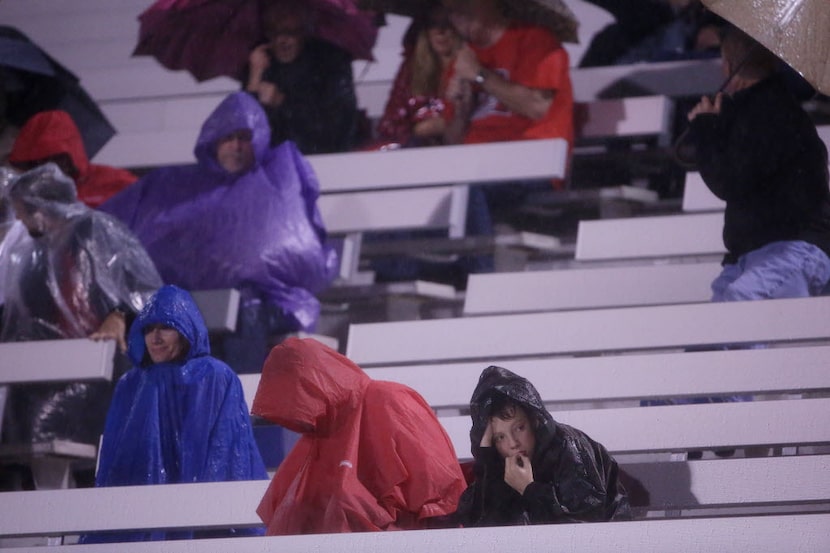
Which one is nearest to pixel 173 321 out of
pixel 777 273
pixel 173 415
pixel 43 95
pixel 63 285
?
pixel 173 415

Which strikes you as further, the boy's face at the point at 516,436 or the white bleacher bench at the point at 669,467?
the white bleacher bench at the point at 669,467

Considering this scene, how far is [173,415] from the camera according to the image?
14.4ft

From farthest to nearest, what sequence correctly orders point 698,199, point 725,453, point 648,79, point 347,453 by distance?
point 648,79
point 698,199
point 725,453
point 347,453

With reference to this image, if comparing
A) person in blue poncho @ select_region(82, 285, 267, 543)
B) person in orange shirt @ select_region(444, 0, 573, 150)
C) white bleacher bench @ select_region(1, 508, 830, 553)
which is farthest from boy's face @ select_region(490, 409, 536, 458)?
person in orange shirt @ select_region(444, 0, 573, 150)

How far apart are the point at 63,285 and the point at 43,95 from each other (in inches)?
52.9

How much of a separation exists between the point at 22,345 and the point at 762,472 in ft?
6.71

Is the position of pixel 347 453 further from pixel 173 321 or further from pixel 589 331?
pixel 589 331

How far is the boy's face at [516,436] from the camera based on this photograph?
3.51 meters

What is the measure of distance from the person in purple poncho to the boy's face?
1.50 meters

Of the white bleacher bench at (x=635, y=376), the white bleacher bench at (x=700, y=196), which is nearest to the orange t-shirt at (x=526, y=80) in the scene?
the white bleacher bench at (x=700, y=196)

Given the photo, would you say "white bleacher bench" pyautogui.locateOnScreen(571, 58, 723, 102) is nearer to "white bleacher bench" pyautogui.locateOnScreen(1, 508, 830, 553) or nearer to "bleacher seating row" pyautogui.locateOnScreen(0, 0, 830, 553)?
"bleacher seating row" pyautogui.locateOnScreen(0, 0, 830, 553)

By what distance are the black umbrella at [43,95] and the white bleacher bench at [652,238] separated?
6.09 feet

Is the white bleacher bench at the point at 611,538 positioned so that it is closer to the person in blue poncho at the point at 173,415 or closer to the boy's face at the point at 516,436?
the boy's face at the point at 516,436

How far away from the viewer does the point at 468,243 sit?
208 inches
